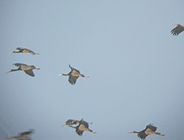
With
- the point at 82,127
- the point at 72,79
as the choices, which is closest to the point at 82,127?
the point at 82,127

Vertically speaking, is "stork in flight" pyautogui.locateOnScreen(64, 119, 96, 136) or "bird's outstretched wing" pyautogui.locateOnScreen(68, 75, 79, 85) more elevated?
"bird's outstretched wing" pyautogui.locateOnScreen(68, 75, 79, 85)

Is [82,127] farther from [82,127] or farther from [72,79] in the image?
[72,79]

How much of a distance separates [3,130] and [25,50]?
4930 cm

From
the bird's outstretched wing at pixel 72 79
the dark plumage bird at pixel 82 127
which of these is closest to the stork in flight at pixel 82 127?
the dark plumage bird at pixel 82 127

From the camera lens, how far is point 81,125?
15047 mm

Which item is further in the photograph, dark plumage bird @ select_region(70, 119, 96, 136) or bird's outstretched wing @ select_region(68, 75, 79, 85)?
bird's outstretched wing @ select_region(68, 75, 79, 85)

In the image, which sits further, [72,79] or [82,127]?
[72,79]

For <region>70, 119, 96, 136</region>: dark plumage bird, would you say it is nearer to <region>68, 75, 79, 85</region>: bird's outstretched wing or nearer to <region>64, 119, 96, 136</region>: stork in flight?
<region>64, 119, 96, 136</region>: stork in flight

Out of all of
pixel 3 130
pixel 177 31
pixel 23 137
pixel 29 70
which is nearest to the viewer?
pixel 23 137

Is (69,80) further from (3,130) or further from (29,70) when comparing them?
(3,130)

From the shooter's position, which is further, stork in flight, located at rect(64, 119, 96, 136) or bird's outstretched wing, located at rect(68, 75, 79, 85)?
bird's outstretched wing, located at rect(68, 75, 79, 85)

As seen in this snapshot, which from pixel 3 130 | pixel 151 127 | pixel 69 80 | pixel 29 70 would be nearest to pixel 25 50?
pixel 29 70

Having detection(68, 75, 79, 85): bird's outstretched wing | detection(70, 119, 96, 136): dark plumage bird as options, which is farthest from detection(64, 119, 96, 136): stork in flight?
detection(68, 75, 79, 85): bird's outstretched wing

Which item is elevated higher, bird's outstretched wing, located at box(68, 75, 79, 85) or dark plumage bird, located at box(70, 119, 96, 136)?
bird's outstretched wing, located at box(68, 75, 79, 85)
